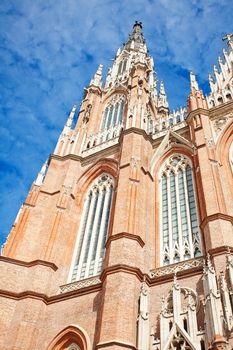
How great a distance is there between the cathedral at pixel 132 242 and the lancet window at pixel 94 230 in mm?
57

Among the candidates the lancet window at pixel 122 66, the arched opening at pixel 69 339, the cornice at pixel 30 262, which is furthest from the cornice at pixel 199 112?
the lancet window at pixel 122 66

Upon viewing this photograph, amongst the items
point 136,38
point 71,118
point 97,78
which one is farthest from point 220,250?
point 136,38

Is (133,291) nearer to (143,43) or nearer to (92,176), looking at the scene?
(92,176)

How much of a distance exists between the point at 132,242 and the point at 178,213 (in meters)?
3.00

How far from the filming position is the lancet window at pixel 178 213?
14.7 meters

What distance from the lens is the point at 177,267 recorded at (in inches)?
535

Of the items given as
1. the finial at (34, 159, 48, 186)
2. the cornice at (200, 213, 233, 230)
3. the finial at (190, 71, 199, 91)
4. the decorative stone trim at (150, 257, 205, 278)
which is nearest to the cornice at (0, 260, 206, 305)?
the decorative stone trim at (150, 257, 205, 278)

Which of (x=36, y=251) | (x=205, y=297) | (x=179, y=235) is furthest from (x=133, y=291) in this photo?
(x=36, y=251)

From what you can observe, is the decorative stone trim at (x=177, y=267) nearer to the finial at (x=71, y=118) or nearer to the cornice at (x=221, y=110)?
the cornice at (x=221, y=110)

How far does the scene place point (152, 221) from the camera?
642 inches

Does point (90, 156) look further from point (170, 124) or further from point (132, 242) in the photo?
point (132, 242)

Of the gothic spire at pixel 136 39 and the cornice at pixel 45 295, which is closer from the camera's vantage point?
the cornice at pixel 45 295

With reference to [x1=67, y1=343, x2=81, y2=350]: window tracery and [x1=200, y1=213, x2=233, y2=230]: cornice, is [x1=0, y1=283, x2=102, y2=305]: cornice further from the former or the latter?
[x1=200, y1=213, x2=233, y2=230]: cornice

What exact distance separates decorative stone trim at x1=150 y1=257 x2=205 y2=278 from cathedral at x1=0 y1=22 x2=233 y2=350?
1.7 inches
